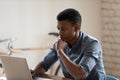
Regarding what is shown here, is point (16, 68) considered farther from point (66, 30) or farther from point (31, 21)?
point (31, 21)

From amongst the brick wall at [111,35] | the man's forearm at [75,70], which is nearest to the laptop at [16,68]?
the man's forearm at [75,70]

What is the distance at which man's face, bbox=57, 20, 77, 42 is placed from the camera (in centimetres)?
207

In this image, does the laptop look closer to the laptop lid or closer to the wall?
the laptop lid

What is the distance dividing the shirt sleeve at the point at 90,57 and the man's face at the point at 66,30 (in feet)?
0.53

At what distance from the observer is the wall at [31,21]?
3307mm

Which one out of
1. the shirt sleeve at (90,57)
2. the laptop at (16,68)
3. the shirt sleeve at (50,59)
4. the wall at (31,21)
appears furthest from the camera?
the wall at (31,21)

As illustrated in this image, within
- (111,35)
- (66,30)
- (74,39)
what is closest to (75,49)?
(74,39)

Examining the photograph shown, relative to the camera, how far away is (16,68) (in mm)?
1871

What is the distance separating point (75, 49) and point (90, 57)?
0.61 feet

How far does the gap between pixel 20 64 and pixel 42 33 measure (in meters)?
1.82

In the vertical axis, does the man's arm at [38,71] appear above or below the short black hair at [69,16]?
below

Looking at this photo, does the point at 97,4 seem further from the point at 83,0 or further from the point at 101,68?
the point at 101,68

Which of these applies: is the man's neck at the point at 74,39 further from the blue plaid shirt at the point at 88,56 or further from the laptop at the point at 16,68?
the laptop at the point at 16,68

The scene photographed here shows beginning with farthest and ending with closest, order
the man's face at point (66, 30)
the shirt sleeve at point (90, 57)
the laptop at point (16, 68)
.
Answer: the man's face at point (66, 30), the shirt sleeve at point (90, 57), the laptop at point (16, 68)
